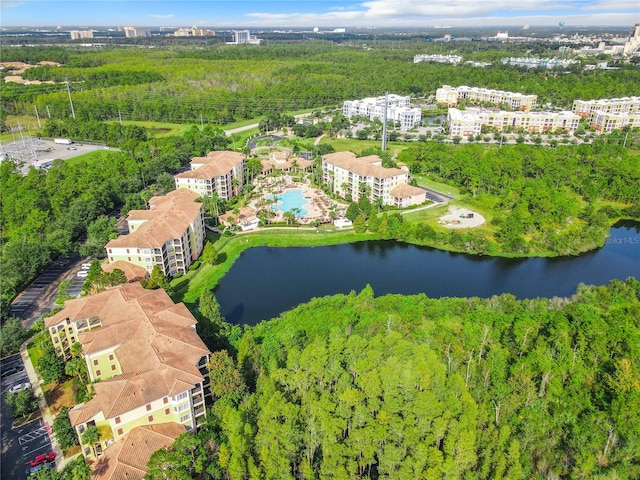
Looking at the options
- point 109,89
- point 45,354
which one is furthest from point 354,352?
point 109,89

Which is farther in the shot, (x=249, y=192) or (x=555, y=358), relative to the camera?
(x=249, y=192)

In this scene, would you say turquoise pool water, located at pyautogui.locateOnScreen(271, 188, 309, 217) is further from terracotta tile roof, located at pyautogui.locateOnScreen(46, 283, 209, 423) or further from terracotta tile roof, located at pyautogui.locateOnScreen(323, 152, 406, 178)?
terracotta tile roof, located at pyautogui.locateOnScreen(46, 283, 209, 423)

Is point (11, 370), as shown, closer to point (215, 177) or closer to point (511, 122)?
point (215, 177)

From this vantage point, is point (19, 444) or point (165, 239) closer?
point (19, 444)

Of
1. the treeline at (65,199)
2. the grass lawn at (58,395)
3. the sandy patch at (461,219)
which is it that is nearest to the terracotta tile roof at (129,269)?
the treeline at (65,199)

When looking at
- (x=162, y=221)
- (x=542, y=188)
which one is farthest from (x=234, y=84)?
(x=542, y=188)

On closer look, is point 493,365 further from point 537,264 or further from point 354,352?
point 537,264
